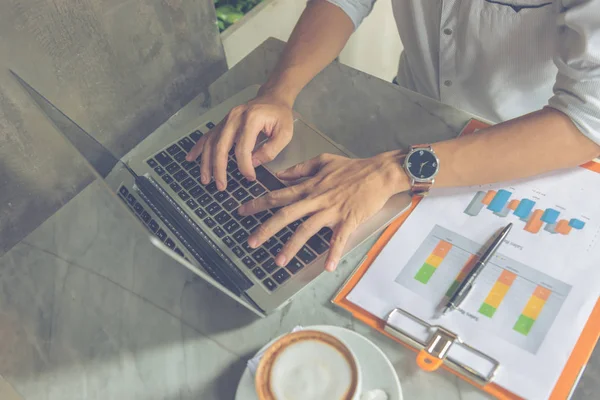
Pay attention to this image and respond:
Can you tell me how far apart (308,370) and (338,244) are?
0.22m

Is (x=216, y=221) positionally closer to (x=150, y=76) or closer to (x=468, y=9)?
(x=150, y=76)

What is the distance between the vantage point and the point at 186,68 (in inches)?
35.8

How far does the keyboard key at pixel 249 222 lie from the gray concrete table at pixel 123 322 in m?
0.10

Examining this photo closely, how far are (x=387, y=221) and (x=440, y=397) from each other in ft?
0.81

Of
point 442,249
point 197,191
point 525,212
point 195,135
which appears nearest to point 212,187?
point 197,191

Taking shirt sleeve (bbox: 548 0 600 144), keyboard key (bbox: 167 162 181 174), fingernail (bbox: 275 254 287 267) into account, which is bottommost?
fingernail (bbox: 275 254 287 267)

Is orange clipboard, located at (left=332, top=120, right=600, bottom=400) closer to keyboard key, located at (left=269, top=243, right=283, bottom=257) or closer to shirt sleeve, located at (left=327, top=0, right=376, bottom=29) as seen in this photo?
keyboard key, located at (left=269, top=243, right=283, bottom=257)

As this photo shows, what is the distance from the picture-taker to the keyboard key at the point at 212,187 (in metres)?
0.75

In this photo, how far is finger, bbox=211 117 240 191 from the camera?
29.2 inches

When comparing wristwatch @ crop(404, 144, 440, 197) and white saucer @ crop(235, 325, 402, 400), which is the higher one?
wristwatch @ crop(404, 144, 440, 197)

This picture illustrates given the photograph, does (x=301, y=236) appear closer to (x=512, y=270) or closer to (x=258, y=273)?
(x=258, y=273)

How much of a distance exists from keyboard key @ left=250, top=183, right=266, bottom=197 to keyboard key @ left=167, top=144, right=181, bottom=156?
0.51 ft

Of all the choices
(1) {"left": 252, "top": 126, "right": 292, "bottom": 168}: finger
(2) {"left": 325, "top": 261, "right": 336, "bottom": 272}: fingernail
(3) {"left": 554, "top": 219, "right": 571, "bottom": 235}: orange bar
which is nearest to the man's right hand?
(1) {"left": 252, "top": 126, "right": 292, "bottom": 168}: finger

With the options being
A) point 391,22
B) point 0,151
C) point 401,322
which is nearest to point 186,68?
point 0,151
